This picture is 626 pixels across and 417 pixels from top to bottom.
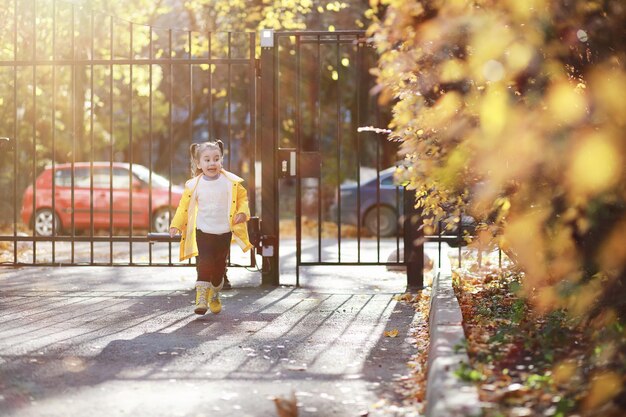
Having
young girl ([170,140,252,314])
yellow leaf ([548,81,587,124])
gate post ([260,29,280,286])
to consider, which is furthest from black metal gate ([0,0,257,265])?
yellow leaf ([548,81,587,124])

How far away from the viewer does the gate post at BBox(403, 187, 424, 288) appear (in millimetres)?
10289

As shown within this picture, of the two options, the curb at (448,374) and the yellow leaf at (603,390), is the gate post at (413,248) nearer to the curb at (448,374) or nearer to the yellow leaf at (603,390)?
the curb at (448,374)

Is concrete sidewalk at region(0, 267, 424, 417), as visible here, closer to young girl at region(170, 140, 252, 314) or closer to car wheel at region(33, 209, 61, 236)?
young girl at region(170, 140, 252, 314)

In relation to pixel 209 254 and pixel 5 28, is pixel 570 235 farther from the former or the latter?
pixel 5 28

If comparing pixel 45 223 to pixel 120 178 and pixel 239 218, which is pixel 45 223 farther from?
pixel 239 218

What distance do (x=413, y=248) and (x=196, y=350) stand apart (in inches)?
154

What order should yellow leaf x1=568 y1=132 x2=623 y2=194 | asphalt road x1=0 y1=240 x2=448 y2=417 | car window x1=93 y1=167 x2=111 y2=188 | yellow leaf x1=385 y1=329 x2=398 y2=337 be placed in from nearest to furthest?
yellow leaf x1=568 y1=132 x2=623 y2=194 → asphalt road x1=0 y1=240 x2=448 y2=417 → yellow leaf x1=385 y1=329 x2=398 y2=337 → car window x1=93 y1=167 x2=111 y2=188

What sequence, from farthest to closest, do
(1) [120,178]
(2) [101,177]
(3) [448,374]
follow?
(1) [120,178] < (2) [101,177] < (3) [448,374]

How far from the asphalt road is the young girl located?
16.8 inches

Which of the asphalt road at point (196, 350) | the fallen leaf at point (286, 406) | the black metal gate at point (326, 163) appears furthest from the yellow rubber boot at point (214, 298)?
the fallen leaf at point (286, 406)

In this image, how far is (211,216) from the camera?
879 centimetres

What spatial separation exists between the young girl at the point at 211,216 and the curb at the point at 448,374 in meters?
2.30

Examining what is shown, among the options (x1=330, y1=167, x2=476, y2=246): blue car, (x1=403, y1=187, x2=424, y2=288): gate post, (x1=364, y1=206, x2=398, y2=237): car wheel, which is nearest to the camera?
A: (x1=403, y1=187, x2=424, y2=288): gate post

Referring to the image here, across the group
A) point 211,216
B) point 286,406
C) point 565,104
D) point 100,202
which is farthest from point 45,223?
point 565,104
